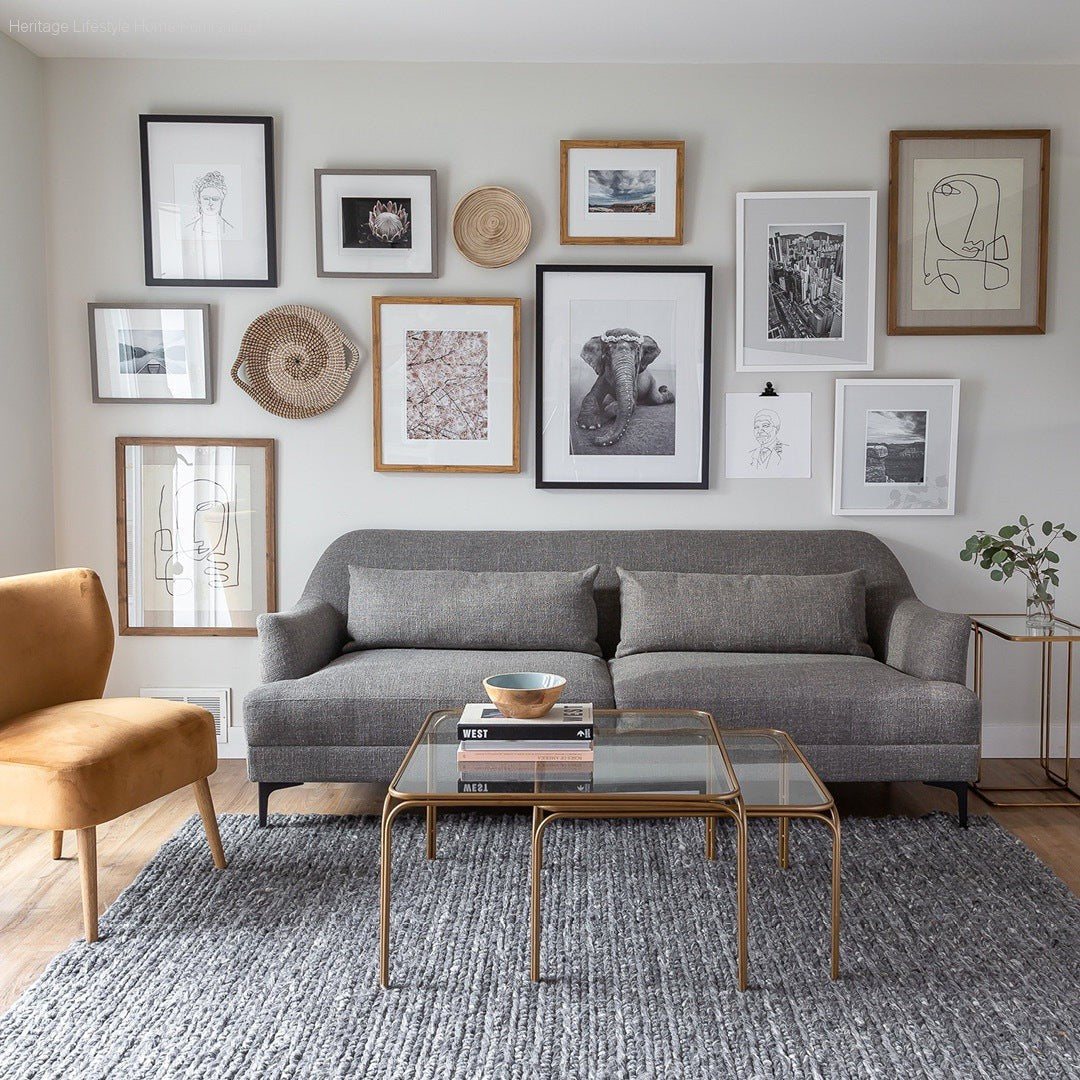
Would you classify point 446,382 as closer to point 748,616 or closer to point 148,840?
point 748,616

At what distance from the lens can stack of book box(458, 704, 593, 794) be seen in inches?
85.0

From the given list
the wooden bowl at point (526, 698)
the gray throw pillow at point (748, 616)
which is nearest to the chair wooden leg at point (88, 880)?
the wooden bowl at point (526, 698)

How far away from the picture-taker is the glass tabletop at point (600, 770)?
A: 81.2 inches

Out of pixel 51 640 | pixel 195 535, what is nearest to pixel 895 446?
pixel 195 535

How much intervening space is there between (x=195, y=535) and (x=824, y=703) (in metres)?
2.35

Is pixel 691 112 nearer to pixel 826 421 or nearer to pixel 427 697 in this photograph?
pixel 826 421

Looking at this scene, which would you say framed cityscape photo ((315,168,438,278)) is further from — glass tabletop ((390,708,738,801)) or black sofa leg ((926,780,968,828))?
black sofa leg ((926,780,968,828))

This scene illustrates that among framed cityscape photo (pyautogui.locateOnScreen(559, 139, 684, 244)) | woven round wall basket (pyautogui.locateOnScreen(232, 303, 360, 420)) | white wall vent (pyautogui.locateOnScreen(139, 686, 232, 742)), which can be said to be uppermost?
framed cityscape photo (pyautogui.locateOnScreen(559, 139, 684, 244))

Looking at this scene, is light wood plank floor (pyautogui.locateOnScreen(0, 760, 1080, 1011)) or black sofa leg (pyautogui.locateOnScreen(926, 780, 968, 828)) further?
black sofa leg (pyautogui.locateOnScreen(926, 780, 968, 828))

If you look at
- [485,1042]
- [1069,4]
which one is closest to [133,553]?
[485,1042]

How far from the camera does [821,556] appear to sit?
362 centimetres

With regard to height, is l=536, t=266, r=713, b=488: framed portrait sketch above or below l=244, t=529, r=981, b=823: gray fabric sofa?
above

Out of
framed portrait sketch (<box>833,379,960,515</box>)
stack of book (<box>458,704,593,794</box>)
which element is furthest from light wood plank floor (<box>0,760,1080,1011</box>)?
framed portrait sketch (<box>833,379,960,515</box>)

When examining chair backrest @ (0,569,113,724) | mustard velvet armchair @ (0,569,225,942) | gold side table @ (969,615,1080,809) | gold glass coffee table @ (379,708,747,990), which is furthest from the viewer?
gold side table @ (969,615,1080,809)
